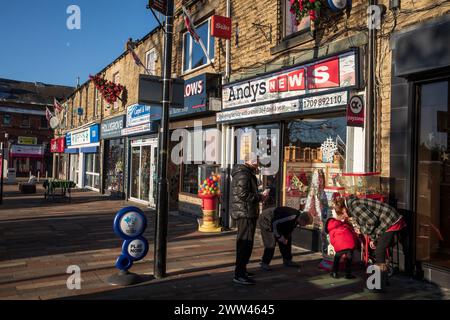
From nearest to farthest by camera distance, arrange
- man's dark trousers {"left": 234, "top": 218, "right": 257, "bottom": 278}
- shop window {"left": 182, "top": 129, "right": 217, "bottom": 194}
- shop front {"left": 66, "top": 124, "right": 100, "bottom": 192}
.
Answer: man's dark trousers {"left": 234, "top": 218, "right": 257, "bottom": 278}, shop window {"left": 182, "top": 129, "right": 217, "bottom": 194}, shop front {"left": 66, "top": 124, "right": 100, "bottom": 192}

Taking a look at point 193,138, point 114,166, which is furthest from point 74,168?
point 193,138

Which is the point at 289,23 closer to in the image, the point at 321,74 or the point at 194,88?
the point at 321,74

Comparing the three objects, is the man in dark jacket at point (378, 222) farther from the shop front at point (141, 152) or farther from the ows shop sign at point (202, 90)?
the shop front at point (141, 152)

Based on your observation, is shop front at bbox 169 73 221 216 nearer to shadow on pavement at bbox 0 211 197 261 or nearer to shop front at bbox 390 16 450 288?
shadow on pavement at bbox 0 211 197 261

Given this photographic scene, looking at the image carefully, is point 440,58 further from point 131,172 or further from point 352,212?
point 131,172

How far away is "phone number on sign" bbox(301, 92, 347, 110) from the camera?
695 cm

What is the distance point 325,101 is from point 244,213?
2930 millimetres

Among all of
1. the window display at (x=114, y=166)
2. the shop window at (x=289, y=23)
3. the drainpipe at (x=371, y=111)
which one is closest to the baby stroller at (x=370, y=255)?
the drainpipe at (x=371, y=111)

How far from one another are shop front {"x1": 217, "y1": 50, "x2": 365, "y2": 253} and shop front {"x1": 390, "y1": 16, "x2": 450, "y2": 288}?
33.5 inches

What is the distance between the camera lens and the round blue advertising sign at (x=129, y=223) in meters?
5.53

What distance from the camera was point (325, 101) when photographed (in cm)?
730

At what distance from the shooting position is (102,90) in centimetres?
1970

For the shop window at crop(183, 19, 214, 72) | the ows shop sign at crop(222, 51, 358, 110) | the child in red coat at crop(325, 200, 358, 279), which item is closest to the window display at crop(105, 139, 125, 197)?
the shop window at crop(183, 19, 214, 72)
